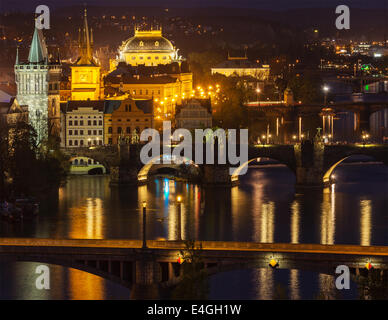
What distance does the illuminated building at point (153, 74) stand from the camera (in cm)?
6819

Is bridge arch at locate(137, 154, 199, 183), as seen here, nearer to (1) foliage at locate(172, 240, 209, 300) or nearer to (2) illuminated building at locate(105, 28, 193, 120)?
(2) illuminated building at locate(105, 28, 193, 120)

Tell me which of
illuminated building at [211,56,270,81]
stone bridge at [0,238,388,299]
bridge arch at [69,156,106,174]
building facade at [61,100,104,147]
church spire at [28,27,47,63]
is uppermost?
illuminated building at [211,56,270,81]

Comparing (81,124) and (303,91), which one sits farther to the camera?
(303,91)

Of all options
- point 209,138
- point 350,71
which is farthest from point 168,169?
point 350,71

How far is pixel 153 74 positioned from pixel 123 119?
14922mm

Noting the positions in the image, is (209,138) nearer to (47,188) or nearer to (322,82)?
(47,188)

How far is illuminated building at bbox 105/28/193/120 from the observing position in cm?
6819

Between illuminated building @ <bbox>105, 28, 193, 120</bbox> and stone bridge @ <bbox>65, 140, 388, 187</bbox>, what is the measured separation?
1143 cm

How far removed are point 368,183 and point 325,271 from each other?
68.9 feet

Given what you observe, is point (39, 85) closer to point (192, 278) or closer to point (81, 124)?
point (81, 124)

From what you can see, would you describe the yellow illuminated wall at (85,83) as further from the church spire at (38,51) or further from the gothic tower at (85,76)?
the church spire at (38,51)

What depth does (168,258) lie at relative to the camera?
29750 millimetres

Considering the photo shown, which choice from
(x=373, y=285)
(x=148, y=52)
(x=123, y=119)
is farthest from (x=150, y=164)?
(x=148, y=52)

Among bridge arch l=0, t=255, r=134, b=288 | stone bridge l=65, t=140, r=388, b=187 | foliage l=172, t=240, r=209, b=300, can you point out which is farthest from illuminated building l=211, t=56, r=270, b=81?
foliage l=172, t=240, r=209, b=300
